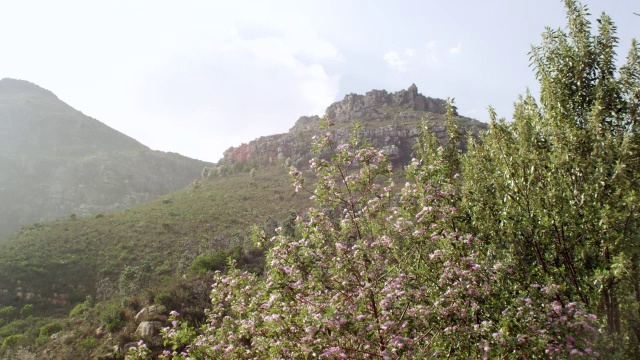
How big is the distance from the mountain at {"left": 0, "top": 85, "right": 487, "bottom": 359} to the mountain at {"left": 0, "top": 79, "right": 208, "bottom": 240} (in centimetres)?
3154

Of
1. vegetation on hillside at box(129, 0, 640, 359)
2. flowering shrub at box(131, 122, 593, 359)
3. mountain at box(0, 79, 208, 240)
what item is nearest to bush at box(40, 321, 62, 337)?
Answer: vegetation on hillside at box(129, 0, 640, 359)

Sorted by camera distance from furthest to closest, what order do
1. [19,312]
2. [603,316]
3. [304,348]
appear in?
[19,312] → [603,316] → [304,348]

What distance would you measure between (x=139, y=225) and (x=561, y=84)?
50.0m

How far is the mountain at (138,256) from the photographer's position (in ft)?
66.1

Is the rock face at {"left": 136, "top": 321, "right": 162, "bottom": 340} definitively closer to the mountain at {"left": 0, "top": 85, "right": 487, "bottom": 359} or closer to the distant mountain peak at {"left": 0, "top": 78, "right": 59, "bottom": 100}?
the mountain at {"left": 0, "top": 85, "right": 487, "bottom": 359}

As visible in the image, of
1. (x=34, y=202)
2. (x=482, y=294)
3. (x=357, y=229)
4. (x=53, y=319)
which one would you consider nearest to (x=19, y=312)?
(x=53, y=319)

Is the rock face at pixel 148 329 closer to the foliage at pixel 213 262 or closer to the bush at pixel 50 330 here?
the foliage at pixel 213 262

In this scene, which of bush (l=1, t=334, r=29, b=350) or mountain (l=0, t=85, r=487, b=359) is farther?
bush (l=1, t=334, r=29, b=350)

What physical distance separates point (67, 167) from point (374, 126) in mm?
78820

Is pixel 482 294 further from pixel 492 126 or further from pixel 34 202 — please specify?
pixel 34 202

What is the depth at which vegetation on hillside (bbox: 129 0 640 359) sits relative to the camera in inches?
216

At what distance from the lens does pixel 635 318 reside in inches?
333

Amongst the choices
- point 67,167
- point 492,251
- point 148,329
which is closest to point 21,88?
point 67,167

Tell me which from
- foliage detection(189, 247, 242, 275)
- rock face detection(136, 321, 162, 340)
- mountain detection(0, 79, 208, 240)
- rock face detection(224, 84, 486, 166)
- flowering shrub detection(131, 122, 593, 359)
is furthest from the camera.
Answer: mountain detection(0, 79, 208, 240)
